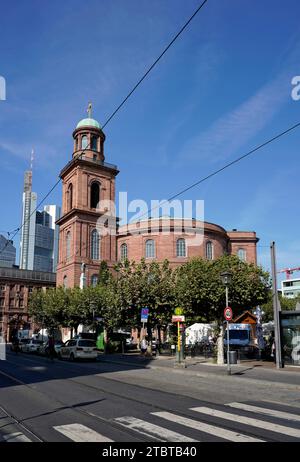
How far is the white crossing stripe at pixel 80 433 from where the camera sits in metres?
7.59

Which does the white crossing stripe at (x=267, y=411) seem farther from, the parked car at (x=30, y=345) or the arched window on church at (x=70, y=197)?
the arched window on church at (x=70, y=197)

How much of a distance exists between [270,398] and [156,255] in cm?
5081

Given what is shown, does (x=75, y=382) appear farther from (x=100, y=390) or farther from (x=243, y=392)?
(x=243, y=392)

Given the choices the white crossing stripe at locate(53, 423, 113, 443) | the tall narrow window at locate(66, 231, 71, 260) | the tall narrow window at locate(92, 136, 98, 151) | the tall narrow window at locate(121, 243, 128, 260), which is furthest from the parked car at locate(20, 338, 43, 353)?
the tall narrow window at locate(92, 136, 98, 151)

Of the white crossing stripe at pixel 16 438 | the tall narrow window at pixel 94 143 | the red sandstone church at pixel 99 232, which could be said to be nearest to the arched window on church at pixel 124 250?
the red sandstone church at pixel 99 232

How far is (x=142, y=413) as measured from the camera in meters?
10.2

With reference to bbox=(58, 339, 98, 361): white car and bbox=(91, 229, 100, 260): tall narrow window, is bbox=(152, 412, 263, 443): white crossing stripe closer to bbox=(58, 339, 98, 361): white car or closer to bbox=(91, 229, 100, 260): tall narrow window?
bbox=(58, 339, 98, 361): white car

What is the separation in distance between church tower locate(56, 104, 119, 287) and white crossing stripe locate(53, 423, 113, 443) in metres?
53.2

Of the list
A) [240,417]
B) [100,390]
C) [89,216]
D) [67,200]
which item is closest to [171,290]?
[100,390]

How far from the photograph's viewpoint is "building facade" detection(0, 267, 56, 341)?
89312mm

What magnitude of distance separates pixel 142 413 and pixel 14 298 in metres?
87.5
